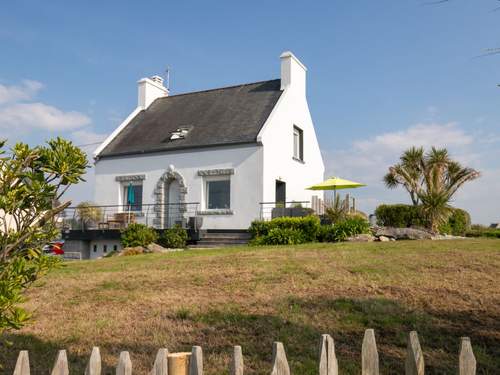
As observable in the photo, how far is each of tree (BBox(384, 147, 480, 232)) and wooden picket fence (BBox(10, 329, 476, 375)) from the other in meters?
18.5

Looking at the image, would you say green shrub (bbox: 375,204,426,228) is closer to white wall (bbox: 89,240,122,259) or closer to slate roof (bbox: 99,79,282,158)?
slate roof (bbox: 99,79,282,158)

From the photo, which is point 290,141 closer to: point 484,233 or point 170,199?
point 170,199

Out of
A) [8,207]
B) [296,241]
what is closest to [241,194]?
[296,241]

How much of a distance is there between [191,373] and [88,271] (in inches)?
372

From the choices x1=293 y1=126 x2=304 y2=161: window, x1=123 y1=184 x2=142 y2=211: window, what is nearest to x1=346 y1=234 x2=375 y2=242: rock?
x1=293 y1=126 x2=304 y2=161: window

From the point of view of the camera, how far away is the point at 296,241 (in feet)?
55.4

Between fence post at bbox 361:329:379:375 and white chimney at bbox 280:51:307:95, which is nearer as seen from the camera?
fence post at bbox 361:329:379:375

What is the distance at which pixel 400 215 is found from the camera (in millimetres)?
21297

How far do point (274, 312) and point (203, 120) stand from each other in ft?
59.0

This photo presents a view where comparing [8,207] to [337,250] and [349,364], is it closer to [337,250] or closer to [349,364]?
[349,364]

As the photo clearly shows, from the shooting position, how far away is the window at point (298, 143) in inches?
955

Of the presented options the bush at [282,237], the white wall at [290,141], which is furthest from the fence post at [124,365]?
the white wall at [290,141]

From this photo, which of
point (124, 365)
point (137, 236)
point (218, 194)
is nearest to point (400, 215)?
point (218, 194)

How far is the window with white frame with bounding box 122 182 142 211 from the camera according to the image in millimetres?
23391
